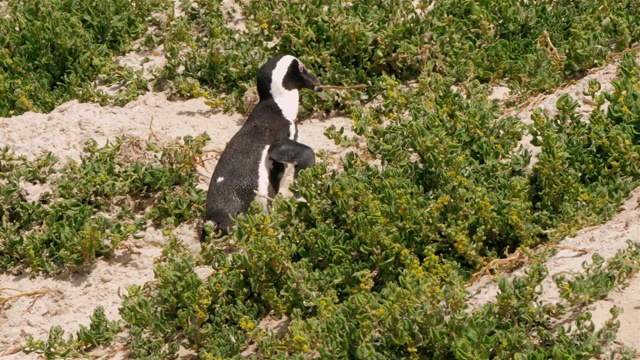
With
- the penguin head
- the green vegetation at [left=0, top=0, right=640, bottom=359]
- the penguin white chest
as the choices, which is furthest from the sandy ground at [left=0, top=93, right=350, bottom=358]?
the penguin white chest

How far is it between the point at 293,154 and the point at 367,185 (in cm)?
105

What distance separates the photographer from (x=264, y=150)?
27.9 ft

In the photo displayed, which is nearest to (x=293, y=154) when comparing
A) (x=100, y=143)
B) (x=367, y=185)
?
(x=367, y=185)

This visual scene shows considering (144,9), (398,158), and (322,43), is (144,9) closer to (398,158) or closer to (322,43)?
(322,43)

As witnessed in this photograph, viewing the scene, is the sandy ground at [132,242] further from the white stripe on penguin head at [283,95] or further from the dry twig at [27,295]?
the white stripe on penguin head at [283,95]

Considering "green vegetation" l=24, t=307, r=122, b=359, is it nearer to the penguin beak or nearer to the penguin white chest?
the penguin white chest

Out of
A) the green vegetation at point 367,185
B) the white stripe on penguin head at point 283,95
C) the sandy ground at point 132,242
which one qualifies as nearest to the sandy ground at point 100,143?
the sandy ground at point 132,242

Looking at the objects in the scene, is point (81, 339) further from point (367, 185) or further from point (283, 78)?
point (283, 78)

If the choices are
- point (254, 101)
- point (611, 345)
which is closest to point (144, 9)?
point (254, 101)

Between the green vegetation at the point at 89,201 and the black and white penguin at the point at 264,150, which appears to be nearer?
the green vegetation at the point at 89,201

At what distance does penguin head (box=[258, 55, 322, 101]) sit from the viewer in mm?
9070

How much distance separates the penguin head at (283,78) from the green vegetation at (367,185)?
0.27 m

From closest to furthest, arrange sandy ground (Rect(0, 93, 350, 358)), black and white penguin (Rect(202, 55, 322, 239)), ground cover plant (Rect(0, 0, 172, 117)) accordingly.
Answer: sandy ground (Rect(0, 93, 350, 358)) → black and white penguin (Rect(202, 55, 322, 239)) → ground cover plant (Rect(0, 0, 172, 117))

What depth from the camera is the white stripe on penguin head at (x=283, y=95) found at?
904 cm
